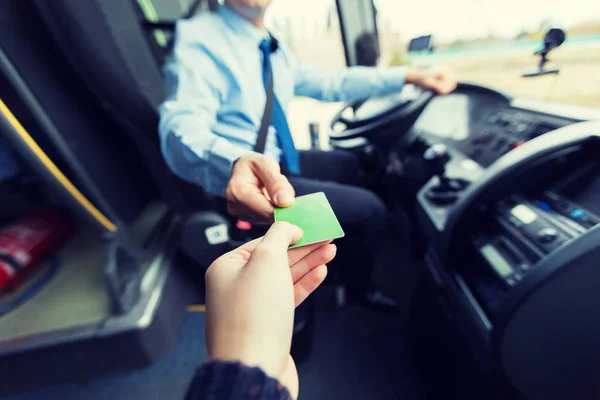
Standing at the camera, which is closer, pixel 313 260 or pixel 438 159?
pixel 313 260

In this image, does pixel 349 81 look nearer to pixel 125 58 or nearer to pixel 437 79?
pixel 437 79

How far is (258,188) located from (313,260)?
0.14 m

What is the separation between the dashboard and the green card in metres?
0.66

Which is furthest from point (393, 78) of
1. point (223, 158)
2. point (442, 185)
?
point (223, 158)

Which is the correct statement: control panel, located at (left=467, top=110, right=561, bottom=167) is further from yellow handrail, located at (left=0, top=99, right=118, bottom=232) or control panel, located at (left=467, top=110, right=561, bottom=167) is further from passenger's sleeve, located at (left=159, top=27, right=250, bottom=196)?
yellow handrail, located at (left=0, top=99, right=118, bottom=232)

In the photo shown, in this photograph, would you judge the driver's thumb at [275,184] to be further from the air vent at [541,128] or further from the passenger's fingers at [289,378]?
the air vent at [541,128]

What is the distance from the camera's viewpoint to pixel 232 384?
0.28 m

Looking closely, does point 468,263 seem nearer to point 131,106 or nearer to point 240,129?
point 240,129

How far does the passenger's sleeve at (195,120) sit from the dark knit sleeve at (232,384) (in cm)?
36

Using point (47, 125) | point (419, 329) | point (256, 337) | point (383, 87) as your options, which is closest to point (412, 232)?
point (419, 329)

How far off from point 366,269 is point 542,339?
589 mm

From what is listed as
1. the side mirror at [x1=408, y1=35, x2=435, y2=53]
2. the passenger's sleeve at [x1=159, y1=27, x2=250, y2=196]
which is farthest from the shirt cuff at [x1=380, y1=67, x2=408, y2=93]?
the passenger's sleeve at [x1=159, y1=27, x2=250, y2=196]

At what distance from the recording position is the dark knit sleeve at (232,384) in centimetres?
27

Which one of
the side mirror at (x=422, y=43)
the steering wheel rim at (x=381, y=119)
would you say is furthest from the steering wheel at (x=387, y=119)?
the side mirror at (x=422, y=43)
